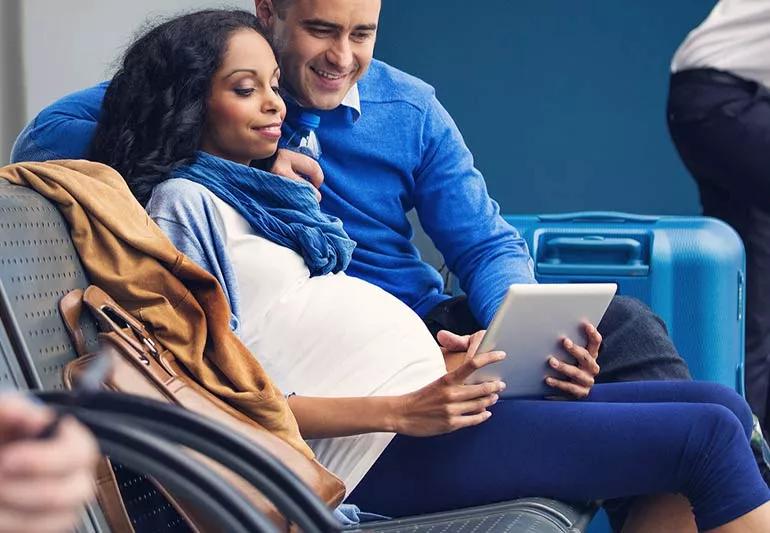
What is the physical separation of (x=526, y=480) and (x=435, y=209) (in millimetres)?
621

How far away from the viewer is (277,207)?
6.09ft

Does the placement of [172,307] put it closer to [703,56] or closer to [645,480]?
[645,480]

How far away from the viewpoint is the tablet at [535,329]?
1762 millimetres

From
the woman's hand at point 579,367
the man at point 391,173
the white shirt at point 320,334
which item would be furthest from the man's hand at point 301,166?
the woman's hand at point 579,367

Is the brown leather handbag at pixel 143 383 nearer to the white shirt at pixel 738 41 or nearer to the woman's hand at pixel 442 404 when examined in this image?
the woman's hand at pixel 442 404

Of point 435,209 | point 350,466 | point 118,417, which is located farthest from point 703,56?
point 118,417

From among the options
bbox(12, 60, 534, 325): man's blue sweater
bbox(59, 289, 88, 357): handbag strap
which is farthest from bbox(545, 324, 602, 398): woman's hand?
bbox(59, 289, 88, 357): handbag strap

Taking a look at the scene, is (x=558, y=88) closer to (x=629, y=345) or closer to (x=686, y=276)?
(x=686, y=276)

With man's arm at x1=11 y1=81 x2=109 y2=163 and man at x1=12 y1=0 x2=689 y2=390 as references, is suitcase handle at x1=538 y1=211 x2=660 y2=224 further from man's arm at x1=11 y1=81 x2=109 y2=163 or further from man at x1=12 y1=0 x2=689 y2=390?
man's arm at x1=11 y1=81 x2=109 y2=163

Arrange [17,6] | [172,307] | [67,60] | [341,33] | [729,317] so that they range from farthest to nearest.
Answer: [67,60] → [17,6] → [729,317] → [341,33] → [172,307]

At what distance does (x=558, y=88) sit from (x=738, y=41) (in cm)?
230

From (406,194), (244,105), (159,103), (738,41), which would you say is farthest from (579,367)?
(738,41)

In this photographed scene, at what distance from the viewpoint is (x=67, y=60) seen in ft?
10.9

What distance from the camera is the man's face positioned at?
2.06 m
